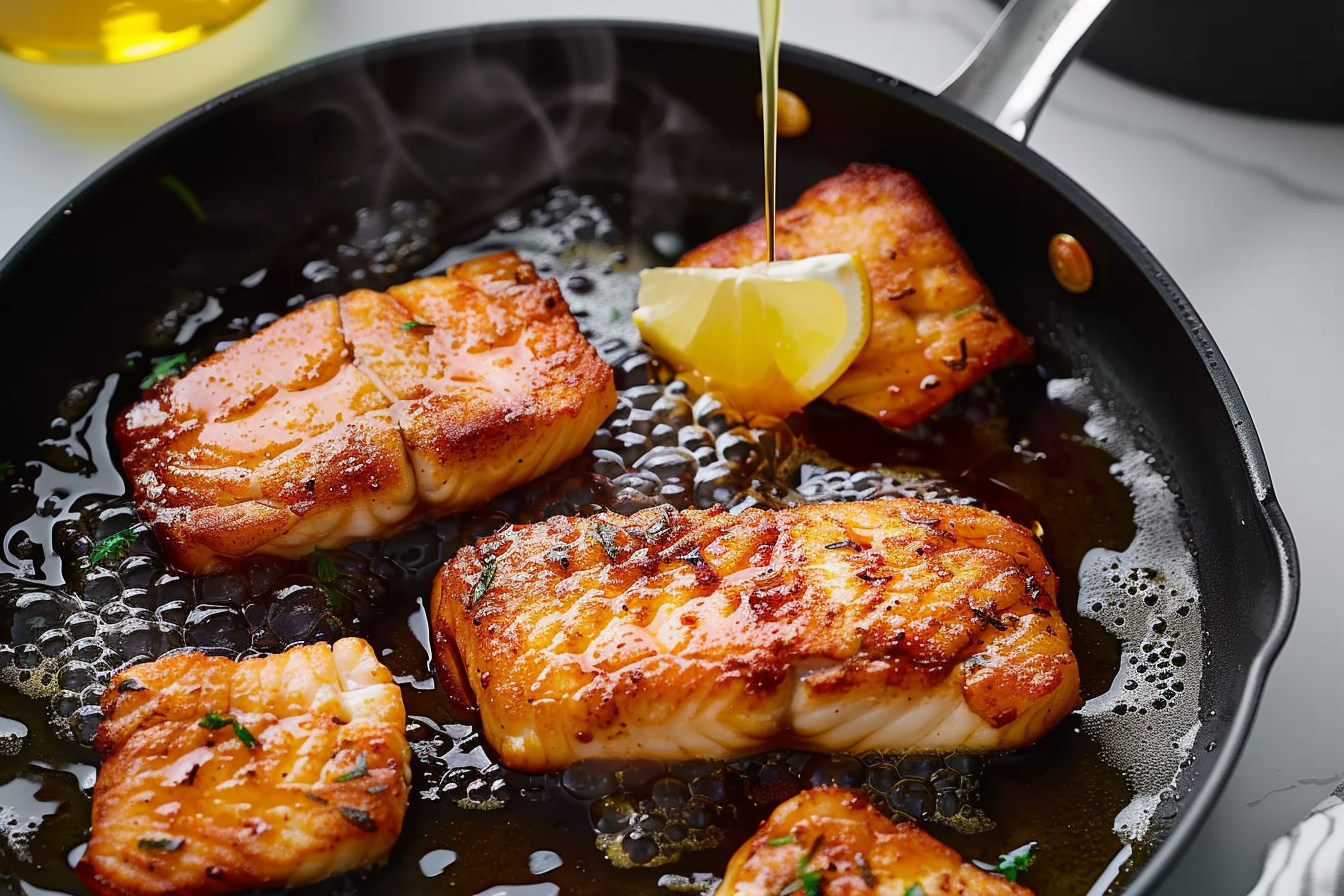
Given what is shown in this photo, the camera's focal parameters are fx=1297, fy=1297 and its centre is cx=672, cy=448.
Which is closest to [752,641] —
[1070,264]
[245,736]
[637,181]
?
[245,736]

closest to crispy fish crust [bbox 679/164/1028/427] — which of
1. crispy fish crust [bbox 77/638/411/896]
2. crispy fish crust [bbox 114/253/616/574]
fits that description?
crispy fish crust [bbox 114/253/616/574]

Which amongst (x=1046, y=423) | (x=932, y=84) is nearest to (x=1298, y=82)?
(x=932, y=84)

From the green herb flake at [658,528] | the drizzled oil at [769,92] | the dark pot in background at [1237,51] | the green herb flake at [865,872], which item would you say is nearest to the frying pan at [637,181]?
the drizzled oil at [769,92]

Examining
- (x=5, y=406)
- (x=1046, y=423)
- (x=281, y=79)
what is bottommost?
(x=5, y=406)

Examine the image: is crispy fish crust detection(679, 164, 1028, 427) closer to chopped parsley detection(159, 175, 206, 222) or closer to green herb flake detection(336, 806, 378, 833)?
chopped parsley detection(159, 175, 206, 222)

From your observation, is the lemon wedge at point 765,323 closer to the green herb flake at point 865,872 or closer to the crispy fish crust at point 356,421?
the crispy fish crust at point 356,421

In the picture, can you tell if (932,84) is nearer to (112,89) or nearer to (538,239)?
(538,239)

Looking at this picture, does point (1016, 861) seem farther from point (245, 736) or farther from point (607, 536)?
point (245, 736)

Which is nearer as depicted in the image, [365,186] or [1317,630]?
[1317,630]
